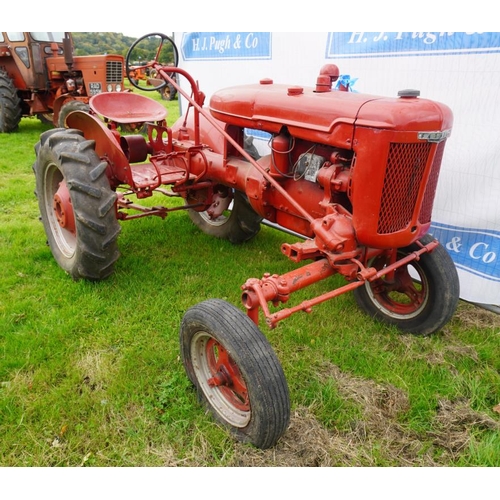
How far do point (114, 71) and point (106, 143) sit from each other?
6577 millimetres

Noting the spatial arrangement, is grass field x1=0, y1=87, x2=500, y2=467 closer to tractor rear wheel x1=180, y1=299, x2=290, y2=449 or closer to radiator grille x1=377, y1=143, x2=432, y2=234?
tractor rear wheel x1=180, y1=299, x2=290, y2=449

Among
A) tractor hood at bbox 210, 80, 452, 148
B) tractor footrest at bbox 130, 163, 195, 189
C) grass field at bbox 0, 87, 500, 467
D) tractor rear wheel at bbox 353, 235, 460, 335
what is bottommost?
grass field at bbox 0, 87, 500, 467

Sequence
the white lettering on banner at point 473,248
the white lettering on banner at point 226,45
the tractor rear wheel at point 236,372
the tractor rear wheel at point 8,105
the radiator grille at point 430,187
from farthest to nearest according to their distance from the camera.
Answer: the tractor rear wheel at point 8,105 < the white lettering on banner at point 226,45 < the white lettering on banner at point 473,248 < the radiator grille at point 430,187 < the tractor rear wheel at point 236,372

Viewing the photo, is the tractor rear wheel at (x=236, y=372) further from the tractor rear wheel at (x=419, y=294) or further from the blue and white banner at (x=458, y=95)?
the blue and white banner at (x=458, y=95)

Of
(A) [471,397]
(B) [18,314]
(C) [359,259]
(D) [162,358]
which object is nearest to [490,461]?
(A) [471,397]

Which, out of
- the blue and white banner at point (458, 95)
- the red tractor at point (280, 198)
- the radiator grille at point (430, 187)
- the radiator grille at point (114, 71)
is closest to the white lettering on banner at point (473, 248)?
the blue and white banner at point (458, 95)

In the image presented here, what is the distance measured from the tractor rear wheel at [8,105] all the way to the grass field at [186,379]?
6.58 meters

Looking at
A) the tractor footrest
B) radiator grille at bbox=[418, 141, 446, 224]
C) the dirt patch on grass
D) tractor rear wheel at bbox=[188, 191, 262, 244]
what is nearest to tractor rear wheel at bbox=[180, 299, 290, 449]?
the dirt patch on grass

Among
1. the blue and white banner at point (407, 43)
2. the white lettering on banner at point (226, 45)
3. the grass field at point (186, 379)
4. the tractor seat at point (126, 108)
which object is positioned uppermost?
the blue and white banner at point (407, 43)

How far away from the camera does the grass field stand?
7.40 ft

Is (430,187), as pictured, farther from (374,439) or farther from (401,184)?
(374,439)

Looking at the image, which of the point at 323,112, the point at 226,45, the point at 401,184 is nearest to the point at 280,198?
the point at 323,112

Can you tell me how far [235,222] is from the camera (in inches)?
171

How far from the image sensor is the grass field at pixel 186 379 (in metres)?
2.26
